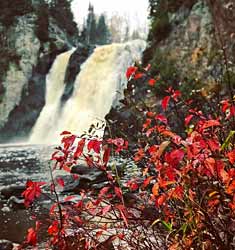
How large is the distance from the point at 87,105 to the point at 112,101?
1783mm

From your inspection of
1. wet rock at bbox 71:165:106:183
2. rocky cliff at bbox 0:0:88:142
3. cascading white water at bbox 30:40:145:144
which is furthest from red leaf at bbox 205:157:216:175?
rocky cliff at bbox 0:0:88:142

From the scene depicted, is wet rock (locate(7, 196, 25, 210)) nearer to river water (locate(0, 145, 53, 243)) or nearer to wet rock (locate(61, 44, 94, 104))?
river water (locate(0, 145, 53, 243))

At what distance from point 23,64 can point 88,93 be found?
676cm

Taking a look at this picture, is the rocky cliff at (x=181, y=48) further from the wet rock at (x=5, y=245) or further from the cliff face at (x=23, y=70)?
the wet rock at (x=5, y=245)

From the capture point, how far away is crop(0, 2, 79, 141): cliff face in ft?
89.6

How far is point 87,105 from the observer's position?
23.5 m

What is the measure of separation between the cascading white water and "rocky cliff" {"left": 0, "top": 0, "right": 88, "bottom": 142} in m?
1.19

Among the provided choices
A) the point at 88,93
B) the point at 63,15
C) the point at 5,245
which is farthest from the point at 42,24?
the point at 5,245

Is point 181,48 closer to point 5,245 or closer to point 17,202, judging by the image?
point 17,202

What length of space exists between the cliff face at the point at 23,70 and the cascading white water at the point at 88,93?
125 cm

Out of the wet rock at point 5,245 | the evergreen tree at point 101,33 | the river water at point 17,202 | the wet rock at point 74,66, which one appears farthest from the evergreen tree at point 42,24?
the wet rock at point 5,245

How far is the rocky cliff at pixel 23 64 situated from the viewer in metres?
27.3

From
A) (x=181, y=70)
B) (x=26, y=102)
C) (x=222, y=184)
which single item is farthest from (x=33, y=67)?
(x=222, y=184)

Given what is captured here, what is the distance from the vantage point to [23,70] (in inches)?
1118
